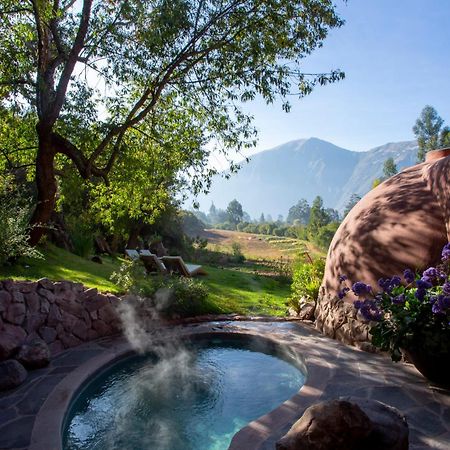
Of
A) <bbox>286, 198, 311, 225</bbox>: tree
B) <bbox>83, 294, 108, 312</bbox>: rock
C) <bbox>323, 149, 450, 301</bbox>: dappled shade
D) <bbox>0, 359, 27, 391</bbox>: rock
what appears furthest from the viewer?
<bbox>286, 198, 311, 225</bbox>: tree

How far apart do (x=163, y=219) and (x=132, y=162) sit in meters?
13.8

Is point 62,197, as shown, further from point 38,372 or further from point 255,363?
point 255,363

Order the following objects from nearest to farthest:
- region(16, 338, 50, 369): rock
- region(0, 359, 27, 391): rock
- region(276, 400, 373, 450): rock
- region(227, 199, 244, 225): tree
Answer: region(276, 400, 373, 450): rock < region(0, 359, 27, 391): rock < region(16, 338, 50, 369): rock < region(227, 199, 244, 225): tree

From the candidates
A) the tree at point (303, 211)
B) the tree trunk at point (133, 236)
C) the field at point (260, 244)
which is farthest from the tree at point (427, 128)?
the tree at point (303, 211)

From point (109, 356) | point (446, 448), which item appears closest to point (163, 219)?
point (109, 356)

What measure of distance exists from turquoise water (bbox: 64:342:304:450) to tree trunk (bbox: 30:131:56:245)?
4754mm

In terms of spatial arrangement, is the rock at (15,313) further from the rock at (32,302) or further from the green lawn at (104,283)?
the green lawn at (104,283)

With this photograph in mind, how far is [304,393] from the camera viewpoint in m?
4.88

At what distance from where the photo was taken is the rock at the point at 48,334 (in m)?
6.55

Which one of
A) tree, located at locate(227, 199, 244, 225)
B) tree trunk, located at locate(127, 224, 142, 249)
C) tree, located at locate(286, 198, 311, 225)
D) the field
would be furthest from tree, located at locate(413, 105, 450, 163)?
tree, located at locate(286, 198, 311, 225)

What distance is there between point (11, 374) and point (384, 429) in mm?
4793

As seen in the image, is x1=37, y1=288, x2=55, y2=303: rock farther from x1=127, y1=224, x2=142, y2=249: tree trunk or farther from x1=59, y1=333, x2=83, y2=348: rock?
x1=127, y1=224, x2=142, y2=249: tree trunk

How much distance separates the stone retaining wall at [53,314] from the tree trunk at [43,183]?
2.52 metres

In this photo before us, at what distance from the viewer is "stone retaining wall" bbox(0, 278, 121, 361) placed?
241 inches
